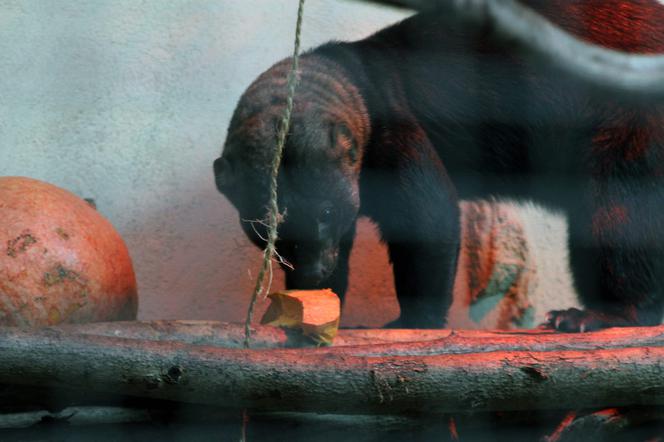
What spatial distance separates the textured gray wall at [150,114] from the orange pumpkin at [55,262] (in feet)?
2.44

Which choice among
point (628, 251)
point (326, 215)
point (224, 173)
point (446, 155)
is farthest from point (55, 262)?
point (628, 251)

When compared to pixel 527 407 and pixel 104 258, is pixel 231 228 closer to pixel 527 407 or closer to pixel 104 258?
pixel 104 258

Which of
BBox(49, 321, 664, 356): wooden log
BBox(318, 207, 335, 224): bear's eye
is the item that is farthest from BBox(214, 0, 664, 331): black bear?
BBox(49, 321, 664, 356): wooden log

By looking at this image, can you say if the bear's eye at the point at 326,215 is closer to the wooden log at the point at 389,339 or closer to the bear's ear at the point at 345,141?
the bear's ear at the point at 345,141

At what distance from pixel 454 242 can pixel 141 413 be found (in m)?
1.19

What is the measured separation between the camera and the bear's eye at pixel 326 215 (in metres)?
2.25

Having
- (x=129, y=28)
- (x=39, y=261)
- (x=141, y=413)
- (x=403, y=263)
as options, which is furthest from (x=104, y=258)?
(x=129, y=28)

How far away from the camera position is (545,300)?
3254 mm

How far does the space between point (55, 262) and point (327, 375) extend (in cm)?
75

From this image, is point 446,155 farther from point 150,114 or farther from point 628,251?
point 150,114

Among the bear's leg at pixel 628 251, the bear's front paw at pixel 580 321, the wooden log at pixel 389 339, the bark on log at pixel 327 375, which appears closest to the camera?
the bark on log at pixel 327 375

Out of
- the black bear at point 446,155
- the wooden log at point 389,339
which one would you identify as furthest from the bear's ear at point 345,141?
the wooden log at point 389,339

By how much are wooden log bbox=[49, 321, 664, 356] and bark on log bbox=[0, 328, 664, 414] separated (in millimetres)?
Result: 140

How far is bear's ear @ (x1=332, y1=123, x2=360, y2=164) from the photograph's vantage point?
7.65 ft
